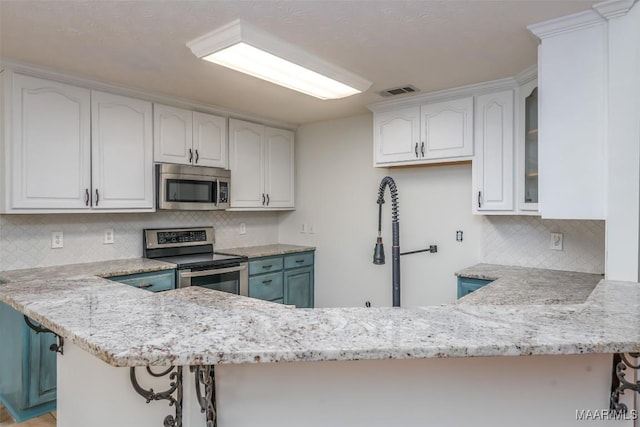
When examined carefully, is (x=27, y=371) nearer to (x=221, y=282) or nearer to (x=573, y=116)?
(x=221, y=282)

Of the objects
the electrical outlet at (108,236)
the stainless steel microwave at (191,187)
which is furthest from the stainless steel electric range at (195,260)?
the stainless steel microwave at (191,187)

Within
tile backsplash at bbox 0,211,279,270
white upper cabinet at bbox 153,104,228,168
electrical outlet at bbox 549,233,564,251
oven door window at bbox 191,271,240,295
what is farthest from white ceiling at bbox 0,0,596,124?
oven door window at bbox 191,271,240,295

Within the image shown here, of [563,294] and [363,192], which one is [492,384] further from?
[363,192]

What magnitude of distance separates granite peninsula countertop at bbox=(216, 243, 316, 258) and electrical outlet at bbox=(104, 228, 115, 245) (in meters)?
0.97

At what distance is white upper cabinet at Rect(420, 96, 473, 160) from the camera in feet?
9.87

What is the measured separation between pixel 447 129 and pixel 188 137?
2.20 meters

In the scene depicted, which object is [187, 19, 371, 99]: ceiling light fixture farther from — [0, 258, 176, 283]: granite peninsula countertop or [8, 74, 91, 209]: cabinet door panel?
[0, 258, 176, 283]: granite peninsula countertop

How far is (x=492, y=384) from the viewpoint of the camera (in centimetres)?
105

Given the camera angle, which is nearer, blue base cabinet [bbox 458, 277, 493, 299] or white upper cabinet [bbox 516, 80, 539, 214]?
white upper cabinet [bbox 516, 80, 539, 214]

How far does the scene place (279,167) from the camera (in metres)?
4.23

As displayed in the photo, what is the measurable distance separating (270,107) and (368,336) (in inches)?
120

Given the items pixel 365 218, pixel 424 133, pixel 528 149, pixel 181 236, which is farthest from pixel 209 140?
pixel 528 149

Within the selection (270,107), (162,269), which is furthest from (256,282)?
(270,107)

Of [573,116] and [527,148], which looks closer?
[573,116]
